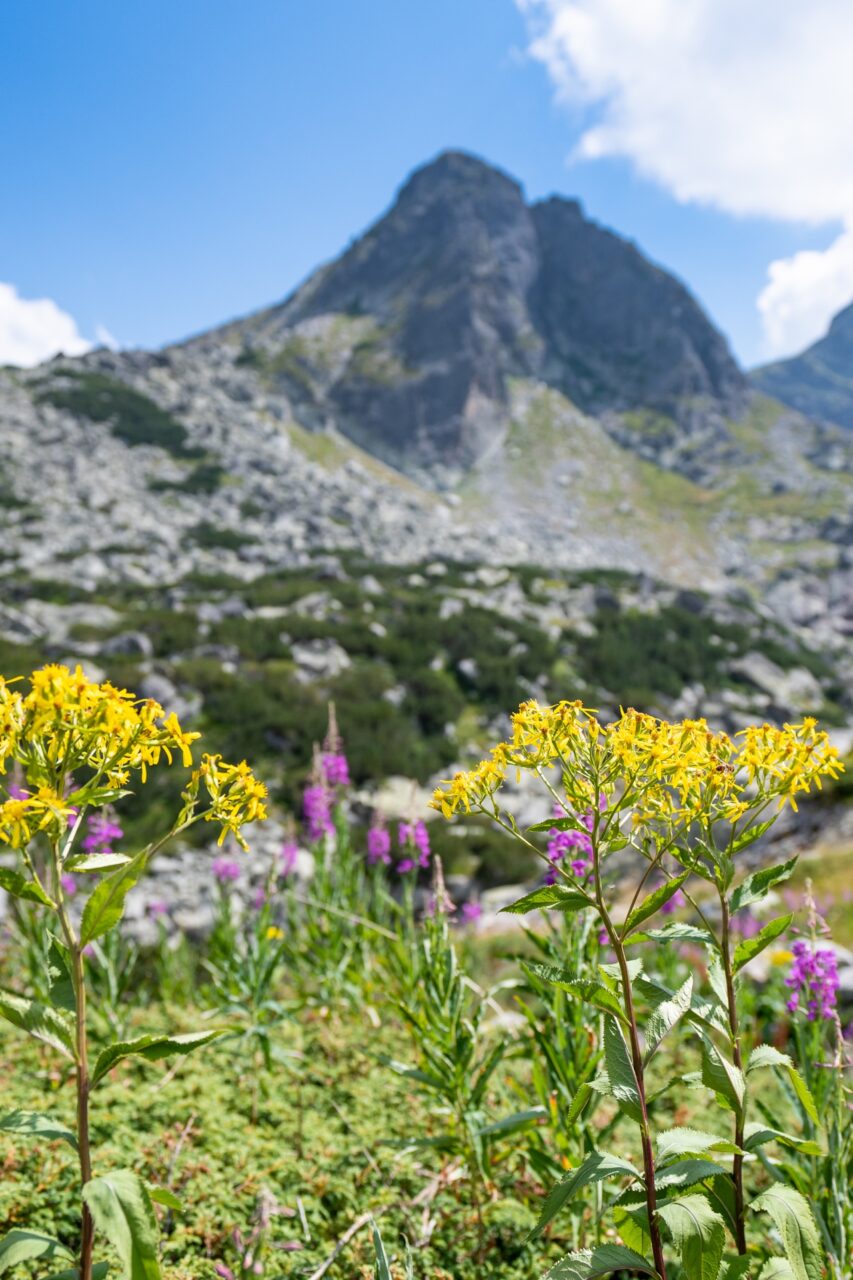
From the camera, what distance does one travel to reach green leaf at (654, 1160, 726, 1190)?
5.36 feet

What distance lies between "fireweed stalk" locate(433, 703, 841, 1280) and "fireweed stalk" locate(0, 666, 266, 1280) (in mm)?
824

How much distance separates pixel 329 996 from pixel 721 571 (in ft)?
298

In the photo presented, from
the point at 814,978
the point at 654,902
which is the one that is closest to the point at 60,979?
the point at 654,902

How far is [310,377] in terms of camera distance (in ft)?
362

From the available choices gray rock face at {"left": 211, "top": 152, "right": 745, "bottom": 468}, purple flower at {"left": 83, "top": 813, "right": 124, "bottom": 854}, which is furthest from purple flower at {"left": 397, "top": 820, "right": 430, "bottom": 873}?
gray rock face at {"left": 211, "top": 152, "right": 745, "bottom": 468}

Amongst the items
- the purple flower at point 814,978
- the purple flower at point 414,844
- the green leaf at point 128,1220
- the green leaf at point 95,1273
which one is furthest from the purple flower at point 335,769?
the green leaf at point 128,1220

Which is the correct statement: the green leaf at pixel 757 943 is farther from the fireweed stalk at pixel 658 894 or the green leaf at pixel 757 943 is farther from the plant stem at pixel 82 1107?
the plant stem at pixel 82 1107

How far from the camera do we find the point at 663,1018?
1661 mm

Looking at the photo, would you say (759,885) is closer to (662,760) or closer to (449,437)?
(662,760)

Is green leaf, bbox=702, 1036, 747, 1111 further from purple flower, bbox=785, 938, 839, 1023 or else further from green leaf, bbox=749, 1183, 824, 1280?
purple flower, bbox=785, 938, 839, 1023

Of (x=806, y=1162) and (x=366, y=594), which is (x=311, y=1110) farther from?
(x=366, y=594)

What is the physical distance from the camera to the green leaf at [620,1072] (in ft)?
5.38

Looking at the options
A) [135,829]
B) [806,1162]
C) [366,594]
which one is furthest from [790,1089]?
[366,594]

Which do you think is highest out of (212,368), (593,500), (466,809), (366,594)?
(212,368)
